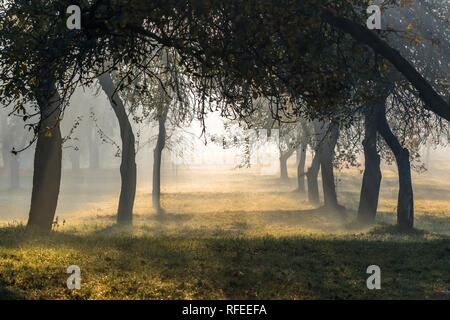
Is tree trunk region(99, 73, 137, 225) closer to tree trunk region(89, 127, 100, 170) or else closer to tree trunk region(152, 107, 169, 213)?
tree trunk region(152, 107, 169, 213)

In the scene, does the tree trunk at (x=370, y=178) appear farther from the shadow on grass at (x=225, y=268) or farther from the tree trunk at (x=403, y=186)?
Result: the shadow on grass at (x=225, y=268)

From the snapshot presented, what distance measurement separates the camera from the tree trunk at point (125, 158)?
22688 millimetres

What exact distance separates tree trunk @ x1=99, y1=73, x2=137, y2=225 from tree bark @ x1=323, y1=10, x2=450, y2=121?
14.1m

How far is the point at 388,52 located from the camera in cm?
1162

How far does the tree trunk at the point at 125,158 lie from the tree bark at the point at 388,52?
1414cm

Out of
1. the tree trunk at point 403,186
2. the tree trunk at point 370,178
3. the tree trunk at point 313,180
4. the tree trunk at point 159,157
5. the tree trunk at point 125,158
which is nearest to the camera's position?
the tree trunk at point 403,186

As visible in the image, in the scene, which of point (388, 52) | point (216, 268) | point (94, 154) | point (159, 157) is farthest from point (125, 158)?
point (94, 154)

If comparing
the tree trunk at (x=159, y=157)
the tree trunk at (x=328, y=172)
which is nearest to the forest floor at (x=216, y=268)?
the tree trunk at (x=328, y=172)

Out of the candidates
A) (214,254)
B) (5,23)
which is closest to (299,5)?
(214,254)

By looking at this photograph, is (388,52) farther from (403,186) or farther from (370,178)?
(370,178)

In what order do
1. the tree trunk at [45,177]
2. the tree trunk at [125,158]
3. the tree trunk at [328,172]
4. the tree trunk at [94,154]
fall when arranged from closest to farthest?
the tree trunk at [45,177]
the tree trunk at [125,158]
the tree trunk at [328,172]
the tree trunk at [94,154]

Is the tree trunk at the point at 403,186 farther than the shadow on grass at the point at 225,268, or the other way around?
the tree trunk at the point at 403,186

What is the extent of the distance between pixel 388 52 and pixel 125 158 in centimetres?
1548
